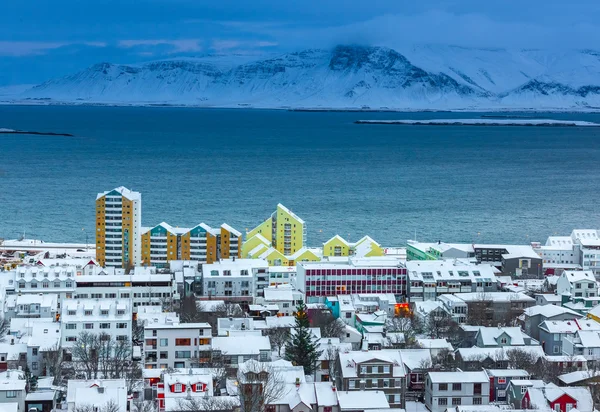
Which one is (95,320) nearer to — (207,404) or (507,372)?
(207,404)

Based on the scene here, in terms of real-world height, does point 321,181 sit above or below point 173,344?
above

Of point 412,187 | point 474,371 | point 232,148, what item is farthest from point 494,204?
point 232,148

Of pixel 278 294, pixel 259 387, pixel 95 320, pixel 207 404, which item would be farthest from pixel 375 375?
pixel 278 294

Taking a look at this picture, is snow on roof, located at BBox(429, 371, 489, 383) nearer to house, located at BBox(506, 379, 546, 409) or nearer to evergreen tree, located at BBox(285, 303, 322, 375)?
house, located at BBox(506, 379, 546, 409)

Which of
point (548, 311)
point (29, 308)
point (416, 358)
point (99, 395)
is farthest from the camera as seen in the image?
point (29, 308)

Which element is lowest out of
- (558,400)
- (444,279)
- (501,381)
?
(558,400)

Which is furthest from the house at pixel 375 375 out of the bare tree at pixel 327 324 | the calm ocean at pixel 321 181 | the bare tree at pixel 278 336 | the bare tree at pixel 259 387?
the calm ocean at pixel 321 181

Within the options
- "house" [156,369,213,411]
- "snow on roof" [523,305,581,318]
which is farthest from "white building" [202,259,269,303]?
"house" [156,369,213,411]
